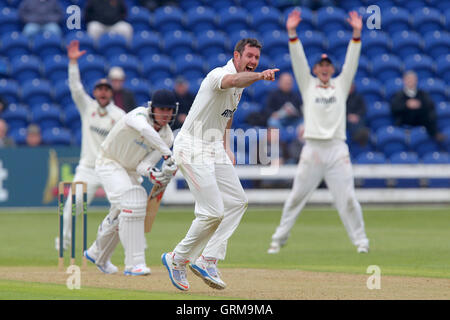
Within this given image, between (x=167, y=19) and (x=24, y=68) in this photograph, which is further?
(x=167, y=19)

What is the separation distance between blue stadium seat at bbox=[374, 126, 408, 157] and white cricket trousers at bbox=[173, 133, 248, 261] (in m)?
13.3

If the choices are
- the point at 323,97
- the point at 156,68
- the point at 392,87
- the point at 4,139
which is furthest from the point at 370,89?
the point at 323,97

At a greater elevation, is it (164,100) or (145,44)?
(145,44)

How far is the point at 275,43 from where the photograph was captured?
2334 cm

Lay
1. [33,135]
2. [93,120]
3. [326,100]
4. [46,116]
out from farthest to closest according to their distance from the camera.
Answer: [46,116] < [33,135] < [93,120] < [326,100]

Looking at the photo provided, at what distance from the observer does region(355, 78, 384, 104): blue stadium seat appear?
22.5 metres

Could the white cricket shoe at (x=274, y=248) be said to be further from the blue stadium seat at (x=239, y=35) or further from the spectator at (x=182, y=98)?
the blue stadium seat at (x=239, y=35)

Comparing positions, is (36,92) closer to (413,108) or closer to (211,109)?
(413,108)

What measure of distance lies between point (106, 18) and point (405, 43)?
8062mm

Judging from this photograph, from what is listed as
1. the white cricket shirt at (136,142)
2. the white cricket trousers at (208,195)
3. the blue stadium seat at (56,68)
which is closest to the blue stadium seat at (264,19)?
the blue stadium seat at (56,68)

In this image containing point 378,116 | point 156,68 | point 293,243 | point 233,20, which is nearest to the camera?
point 293,243

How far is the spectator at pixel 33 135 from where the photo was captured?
752 inches

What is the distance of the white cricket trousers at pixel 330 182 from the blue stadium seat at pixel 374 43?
38.9 feet
